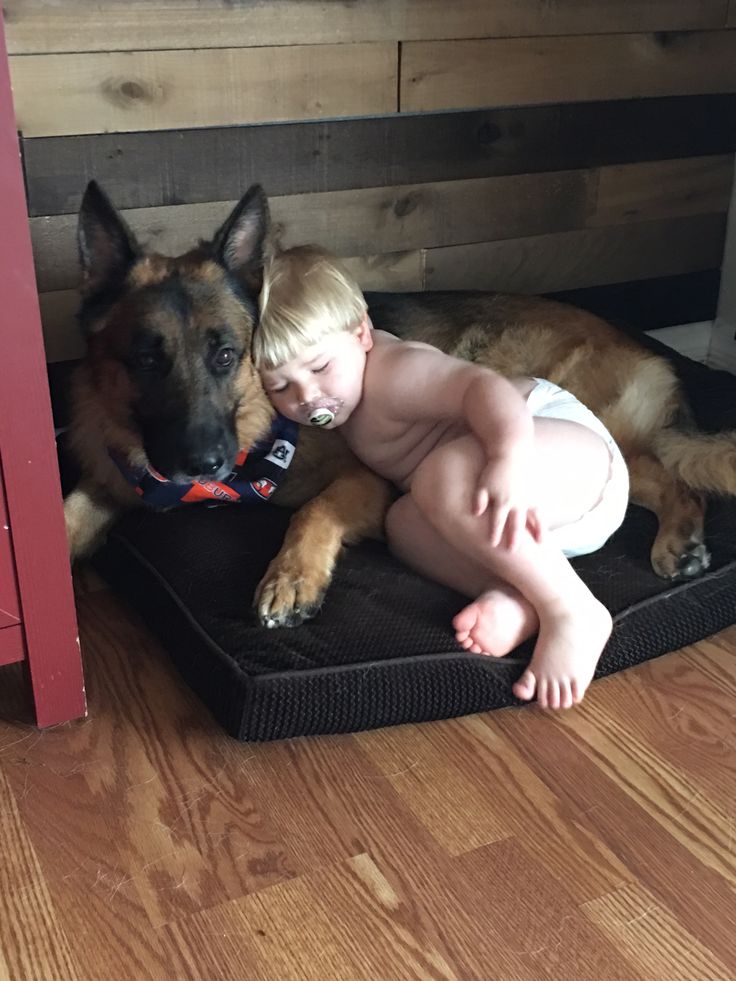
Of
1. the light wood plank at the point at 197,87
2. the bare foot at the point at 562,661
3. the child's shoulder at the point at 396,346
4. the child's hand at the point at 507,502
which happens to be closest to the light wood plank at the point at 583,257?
the light wood plank at the point at 197,87

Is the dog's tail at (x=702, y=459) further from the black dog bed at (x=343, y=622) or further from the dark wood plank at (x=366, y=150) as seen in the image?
the dark wood plank at (x=366, y=150)

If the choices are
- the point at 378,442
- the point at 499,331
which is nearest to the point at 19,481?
the point at 378,442

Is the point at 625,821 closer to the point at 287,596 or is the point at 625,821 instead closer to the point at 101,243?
the point at 287,596

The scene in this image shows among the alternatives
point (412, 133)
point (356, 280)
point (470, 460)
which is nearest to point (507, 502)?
point (470, 460)

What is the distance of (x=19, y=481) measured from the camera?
1.41 meters

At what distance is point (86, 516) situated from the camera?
2.02m

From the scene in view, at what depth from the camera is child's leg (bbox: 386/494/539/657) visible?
1.60 meters

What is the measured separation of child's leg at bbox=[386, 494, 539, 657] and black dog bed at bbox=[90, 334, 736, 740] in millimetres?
26

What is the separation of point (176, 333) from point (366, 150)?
100 cm

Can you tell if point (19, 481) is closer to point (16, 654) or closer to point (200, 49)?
point (16, 654)

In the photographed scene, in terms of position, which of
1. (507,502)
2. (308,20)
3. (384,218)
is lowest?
(507,502)

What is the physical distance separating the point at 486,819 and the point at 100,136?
5.54 feet

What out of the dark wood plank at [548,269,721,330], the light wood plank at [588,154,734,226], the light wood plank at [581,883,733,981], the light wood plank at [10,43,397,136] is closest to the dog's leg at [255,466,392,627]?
the light wood plank at [581,883,733,981]

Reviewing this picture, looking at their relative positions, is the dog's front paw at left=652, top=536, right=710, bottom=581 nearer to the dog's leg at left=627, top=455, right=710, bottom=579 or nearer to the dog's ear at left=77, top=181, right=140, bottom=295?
the dog's leg at left=627, top=455, right=710, bottom=579
